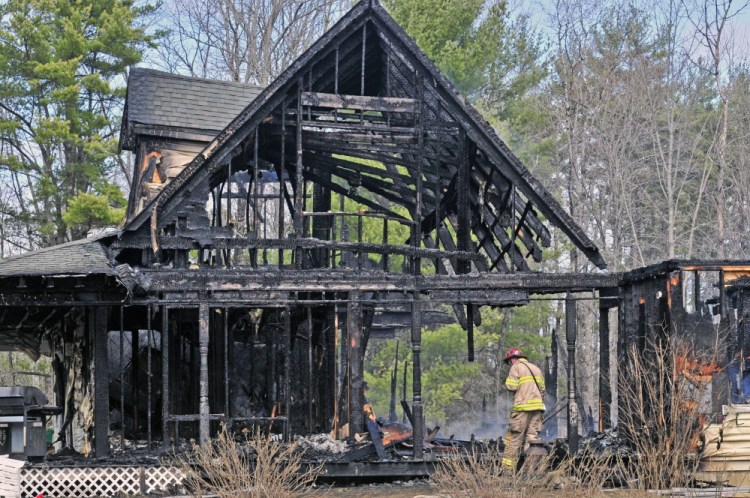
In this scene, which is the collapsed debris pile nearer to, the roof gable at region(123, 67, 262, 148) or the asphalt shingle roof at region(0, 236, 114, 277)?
the asphalt shingle roof at region(0, 236, 114, 277)

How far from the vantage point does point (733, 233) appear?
42188 mm

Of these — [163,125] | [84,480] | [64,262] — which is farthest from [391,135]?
[84,480]

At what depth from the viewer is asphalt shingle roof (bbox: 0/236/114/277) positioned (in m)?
17.8

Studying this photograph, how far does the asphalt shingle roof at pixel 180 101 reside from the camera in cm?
2623

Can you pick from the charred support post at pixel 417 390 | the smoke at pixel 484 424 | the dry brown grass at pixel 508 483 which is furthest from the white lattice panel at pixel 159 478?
the smoke at pixel 484 424

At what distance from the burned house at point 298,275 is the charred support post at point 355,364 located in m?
0.04

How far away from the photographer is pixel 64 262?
1867cm

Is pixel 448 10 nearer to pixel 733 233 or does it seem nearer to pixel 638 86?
pixel 638 86

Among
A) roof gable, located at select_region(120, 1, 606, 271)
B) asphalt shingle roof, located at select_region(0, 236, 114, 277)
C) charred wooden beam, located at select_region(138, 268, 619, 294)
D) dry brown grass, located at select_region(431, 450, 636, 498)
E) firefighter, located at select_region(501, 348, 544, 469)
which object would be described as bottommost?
dry brown grass, located at select_region(431, 450, 636, 498)

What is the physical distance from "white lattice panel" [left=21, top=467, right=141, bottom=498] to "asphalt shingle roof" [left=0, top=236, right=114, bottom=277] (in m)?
3.32

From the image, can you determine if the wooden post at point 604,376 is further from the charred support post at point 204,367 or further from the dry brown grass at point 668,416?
the charred support post at point 204,367

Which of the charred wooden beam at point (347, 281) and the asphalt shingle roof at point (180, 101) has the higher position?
the asphalt shingle roof at point (180, 101)

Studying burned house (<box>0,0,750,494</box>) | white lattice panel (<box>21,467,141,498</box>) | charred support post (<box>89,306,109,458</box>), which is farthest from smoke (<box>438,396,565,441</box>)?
white lattice panel (<box>21,467,141,498</box>)

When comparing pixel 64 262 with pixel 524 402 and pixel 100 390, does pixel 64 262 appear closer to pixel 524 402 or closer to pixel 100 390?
pixel 100 390
